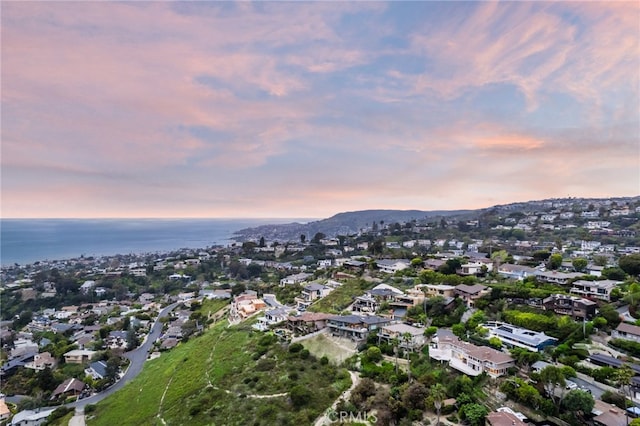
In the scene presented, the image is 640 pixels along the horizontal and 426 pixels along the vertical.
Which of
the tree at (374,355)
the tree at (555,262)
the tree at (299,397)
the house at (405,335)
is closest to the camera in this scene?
the tree at (299,397)

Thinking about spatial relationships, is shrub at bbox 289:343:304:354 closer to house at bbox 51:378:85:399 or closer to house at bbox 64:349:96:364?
house at bbox 51:378:85:399

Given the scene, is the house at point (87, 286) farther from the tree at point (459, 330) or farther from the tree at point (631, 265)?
the tree at point (631, 265)

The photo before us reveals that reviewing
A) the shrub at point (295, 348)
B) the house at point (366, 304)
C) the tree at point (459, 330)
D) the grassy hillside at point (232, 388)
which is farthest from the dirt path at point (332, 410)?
the house at point (366, 304)

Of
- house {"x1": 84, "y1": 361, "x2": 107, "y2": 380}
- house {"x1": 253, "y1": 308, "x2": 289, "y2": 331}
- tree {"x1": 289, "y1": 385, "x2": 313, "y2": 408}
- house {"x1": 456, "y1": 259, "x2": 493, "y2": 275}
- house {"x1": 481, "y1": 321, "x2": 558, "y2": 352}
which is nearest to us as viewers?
tree {"x1": 289, "y1": 385, "x2": 313, "y2": 408}

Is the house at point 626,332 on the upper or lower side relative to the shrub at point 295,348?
upper

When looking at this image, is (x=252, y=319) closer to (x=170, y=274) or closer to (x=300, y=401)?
(x=300, y=401)

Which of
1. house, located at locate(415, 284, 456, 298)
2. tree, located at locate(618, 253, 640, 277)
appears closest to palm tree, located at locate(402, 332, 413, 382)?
house, located at locate(415, 284, 456, 298)
